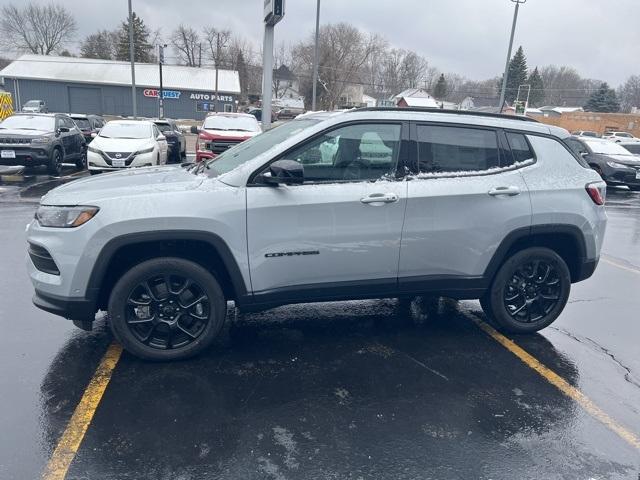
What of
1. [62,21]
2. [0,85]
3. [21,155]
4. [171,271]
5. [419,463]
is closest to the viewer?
[419,463]

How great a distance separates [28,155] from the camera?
43.0 ft

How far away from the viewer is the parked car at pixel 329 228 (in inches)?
141

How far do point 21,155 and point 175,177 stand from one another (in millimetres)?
11231

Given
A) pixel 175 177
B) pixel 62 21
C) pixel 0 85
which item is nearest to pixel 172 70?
pixel 0 85

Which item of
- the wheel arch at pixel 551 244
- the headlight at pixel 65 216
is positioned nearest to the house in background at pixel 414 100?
the wheel arch at pixel 551 244

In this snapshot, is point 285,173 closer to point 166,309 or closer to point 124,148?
point 166,309

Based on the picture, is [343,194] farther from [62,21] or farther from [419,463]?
[62,21]

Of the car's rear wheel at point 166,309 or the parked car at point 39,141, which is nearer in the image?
the car's rear wheel at point 166,309

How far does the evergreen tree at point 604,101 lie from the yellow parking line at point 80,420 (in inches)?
3307

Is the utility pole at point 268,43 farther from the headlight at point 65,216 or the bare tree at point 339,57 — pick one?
the bare tree at point 339,57

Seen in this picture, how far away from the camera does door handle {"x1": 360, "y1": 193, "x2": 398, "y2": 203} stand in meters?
3.88

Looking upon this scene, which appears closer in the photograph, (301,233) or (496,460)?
(496,460)

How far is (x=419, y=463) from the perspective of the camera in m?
2.85

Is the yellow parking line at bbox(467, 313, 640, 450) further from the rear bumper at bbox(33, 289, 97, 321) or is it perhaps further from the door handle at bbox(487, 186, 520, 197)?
the rear bumper at bbox(33, 289, 97, 321)
